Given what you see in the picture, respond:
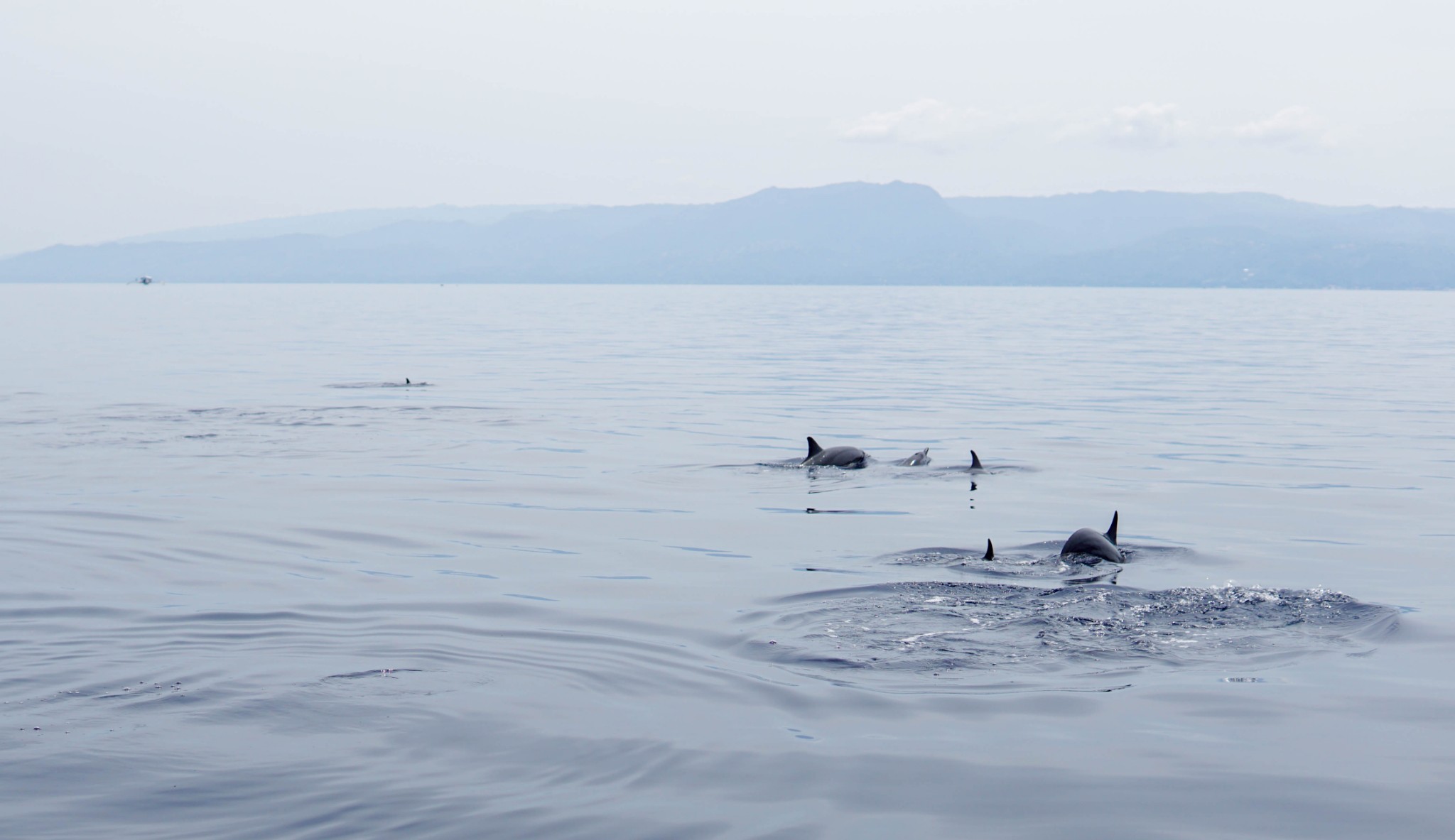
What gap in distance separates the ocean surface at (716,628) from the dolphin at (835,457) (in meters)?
0.55

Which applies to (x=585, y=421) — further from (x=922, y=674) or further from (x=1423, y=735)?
(x=1423, y=735)

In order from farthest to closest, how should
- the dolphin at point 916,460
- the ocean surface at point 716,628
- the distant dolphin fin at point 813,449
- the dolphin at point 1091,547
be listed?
the dolphin at point 916,460, the distant dolphin fin at point 813,449, the dolphin at point 1091,547, the ocean surface at point 716,628

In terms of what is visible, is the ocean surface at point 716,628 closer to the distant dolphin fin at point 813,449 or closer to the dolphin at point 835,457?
the dolphin at point 835,457

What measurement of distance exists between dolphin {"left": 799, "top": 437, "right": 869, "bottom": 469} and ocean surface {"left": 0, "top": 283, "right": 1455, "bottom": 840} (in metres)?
0.55

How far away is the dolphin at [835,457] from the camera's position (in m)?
23.4

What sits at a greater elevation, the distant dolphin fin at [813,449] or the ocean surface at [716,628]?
the distant dolphin fin at [813,449]

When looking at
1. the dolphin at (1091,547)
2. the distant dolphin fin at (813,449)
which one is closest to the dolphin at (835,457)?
the distant dolphin fin at (813,449)

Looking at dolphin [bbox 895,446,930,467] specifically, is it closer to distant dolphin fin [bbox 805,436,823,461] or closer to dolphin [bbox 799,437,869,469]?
dolphin [bbox 799,437,869,469]

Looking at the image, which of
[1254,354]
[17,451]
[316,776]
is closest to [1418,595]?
[316,776]

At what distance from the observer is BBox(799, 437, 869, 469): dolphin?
23375mm

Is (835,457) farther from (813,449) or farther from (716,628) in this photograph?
(716,628)

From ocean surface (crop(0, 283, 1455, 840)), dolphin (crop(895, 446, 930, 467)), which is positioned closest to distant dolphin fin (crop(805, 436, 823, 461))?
ocean surface (crop(0, 283, 1455, 840))

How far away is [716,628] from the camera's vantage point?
40.3 feet

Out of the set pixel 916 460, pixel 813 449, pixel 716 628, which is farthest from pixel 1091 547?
pixel 813 449
